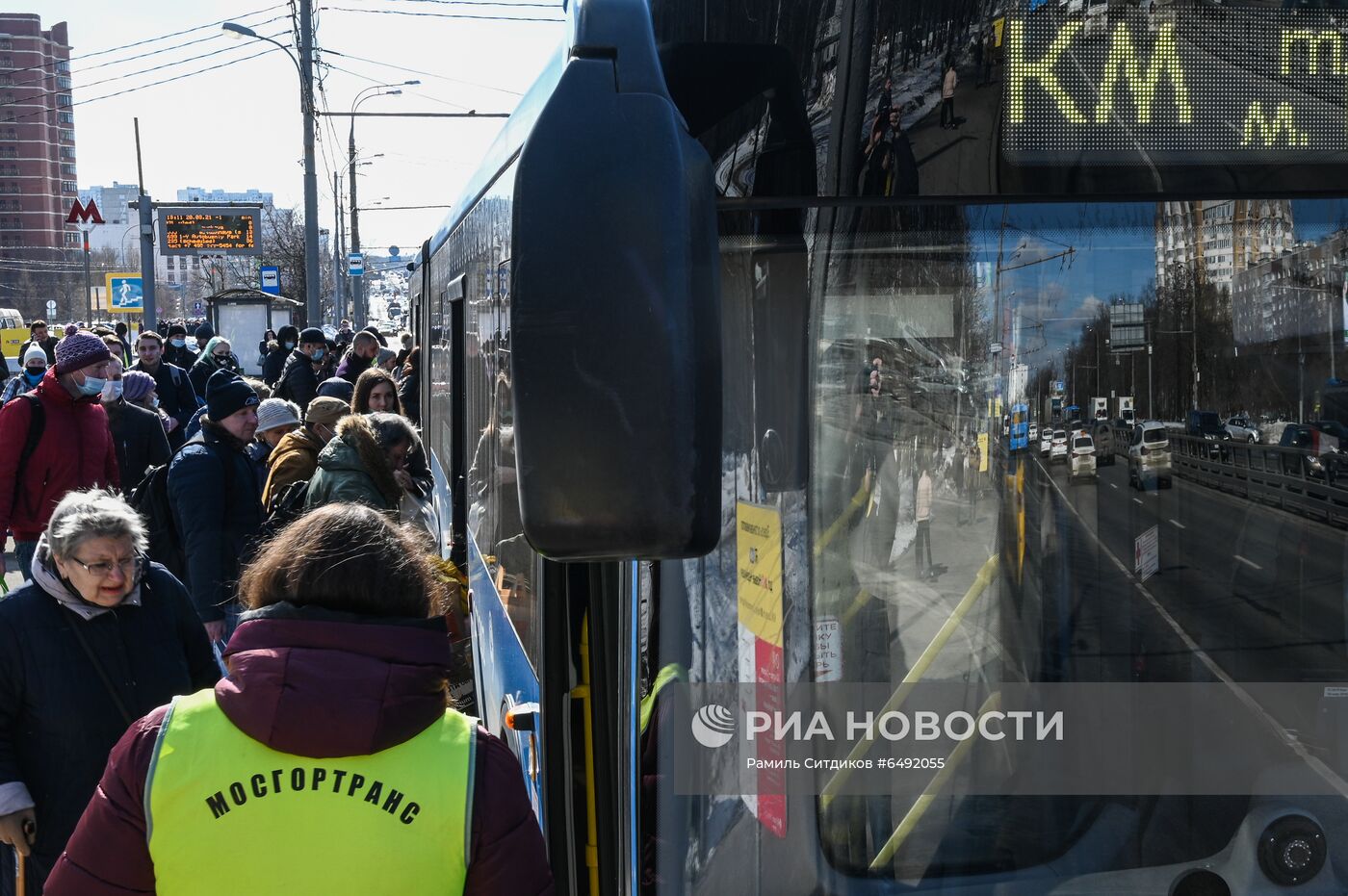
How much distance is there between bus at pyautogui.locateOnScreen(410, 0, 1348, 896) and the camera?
6.62ft

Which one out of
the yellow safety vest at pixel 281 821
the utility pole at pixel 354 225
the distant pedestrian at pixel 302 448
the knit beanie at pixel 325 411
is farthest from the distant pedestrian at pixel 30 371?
the utility pole at pixel 354 225

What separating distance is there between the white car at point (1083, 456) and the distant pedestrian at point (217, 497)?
4490mm

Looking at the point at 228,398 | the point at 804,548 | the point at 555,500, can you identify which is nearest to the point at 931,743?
the point at 804,548

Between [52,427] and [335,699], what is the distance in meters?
6.00

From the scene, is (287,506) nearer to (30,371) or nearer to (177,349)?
(30,371)

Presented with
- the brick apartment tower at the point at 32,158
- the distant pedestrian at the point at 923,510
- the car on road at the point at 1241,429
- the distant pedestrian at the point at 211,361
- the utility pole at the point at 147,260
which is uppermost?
the brick apartment tower at the point at 32,158

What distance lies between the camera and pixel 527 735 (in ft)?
10.6

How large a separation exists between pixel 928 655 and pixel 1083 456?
408mm

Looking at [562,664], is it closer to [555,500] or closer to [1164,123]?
[555,500]

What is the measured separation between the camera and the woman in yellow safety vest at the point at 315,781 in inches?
75.9

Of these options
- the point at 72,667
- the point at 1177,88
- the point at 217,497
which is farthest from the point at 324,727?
the point at 217,497

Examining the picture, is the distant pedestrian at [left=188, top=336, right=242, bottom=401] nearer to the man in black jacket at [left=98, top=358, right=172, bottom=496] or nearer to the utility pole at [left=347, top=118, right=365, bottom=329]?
the man in black jacket at [left=98, top=358, right=172, bottom=496]

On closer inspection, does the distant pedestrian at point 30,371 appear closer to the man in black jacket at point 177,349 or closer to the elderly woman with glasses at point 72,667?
the man in black jacket at point 177,349

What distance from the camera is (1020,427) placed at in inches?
84.7
